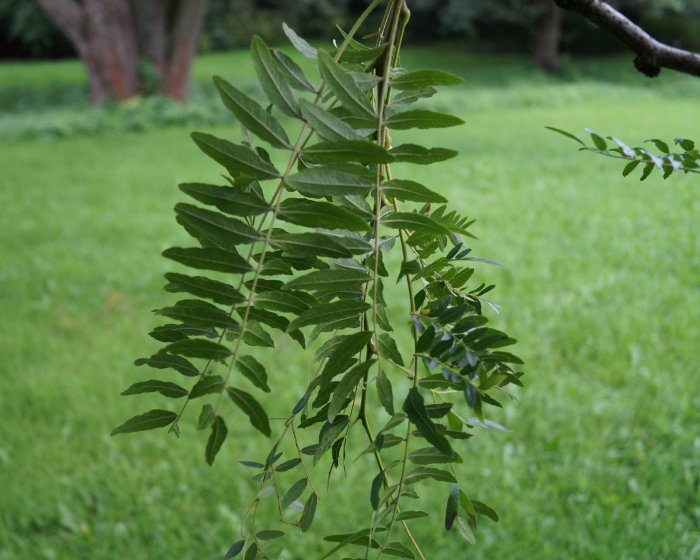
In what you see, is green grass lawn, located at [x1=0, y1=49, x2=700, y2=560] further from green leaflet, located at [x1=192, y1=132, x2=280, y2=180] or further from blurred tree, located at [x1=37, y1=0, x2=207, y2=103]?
blurred tree, located at [x1=37, y1=0, x2=207, y2=103]

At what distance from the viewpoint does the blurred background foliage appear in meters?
21.2

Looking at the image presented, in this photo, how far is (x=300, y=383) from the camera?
3898mm

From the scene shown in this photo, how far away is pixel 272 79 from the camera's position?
67cm

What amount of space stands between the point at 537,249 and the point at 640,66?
186 inches

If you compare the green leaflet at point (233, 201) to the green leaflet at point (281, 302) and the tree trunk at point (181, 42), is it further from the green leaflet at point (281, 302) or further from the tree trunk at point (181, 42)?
the tree trunk at point (181, 42)

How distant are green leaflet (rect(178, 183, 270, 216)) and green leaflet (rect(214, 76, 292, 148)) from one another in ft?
0.17

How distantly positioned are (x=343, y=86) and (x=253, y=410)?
0.93 ft

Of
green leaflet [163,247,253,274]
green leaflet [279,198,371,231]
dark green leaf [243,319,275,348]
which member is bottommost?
dark green leaf [243,319,275,348]

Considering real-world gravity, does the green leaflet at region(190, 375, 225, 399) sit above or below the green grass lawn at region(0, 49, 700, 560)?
above

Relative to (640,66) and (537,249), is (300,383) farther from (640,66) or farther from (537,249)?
(640,66)

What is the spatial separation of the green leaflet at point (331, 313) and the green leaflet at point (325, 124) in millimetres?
144

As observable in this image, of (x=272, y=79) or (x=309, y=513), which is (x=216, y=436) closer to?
(x=309, y=513)

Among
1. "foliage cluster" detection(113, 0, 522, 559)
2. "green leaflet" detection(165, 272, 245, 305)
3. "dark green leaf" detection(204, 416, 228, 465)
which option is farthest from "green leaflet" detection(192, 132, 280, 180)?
"dark green leaf" detection(204, 416, 228, 465)

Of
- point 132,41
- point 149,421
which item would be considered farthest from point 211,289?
point 132,41
